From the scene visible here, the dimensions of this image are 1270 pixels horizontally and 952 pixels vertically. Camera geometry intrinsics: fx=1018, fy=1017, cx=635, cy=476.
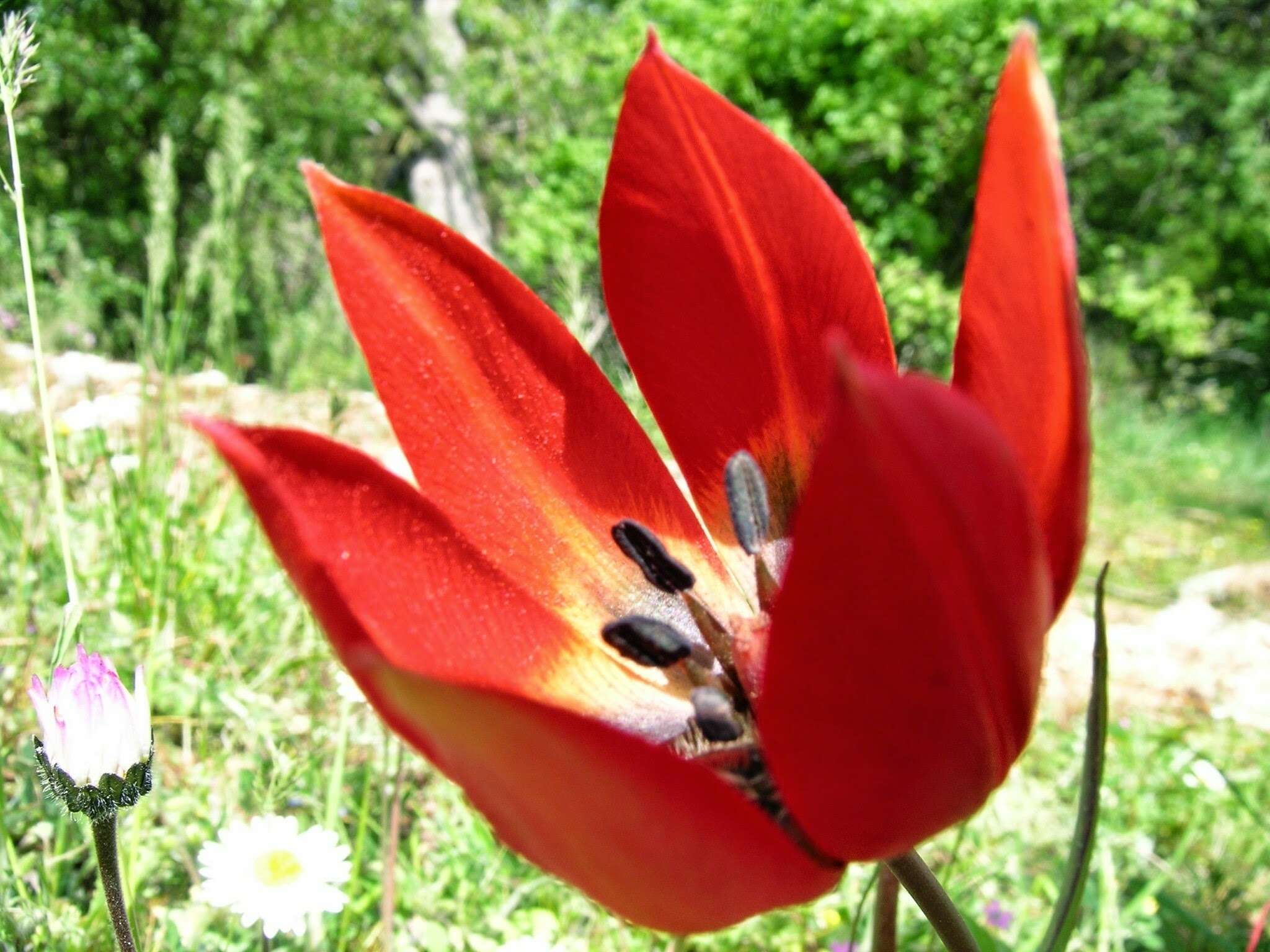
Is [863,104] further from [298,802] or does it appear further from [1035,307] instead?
[1035,307]

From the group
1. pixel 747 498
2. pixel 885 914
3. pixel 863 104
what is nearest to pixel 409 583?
pixel 747 498

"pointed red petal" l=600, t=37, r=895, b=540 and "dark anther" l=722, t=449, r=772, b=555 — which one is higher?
"pointed red petal" l=600, t=37, r=895, b=540

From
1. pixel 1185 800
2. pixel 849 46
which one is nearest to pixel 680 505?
pixel 1185 800

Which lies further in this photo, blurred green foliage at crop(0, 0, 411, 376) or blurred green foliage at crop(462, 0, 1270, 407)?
blurred green foliage at crop(462, 0, 1270, 407)

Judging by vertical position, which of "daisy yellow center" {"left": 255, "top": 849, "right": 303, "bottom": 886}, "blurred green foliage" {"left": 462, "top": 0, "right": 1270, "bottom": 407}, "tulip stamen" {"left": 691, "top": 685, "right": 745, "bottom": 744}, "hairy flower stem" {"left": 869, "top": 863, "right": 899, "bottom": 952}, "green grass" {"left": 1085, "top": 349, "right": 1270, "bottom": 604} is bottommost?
"green grass" {"left": 1085, "top": 349, "right": 1270, "bottom": 604}

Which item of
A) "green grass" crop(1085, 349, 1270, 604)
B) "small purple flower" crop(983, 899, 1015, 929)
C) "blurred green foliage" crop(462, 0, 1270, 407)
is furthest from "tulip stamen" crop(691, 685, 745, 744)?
"blurred green foliage" crop(462, 0, 1270, 407)

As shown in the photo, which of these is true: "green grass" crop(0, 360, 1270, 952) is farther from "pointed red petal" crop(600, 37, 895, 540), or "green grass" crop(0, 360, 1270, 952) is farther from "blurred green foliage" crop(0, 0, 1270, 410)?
"blurred green foliage" crop(0, 0, 1270, 410)
